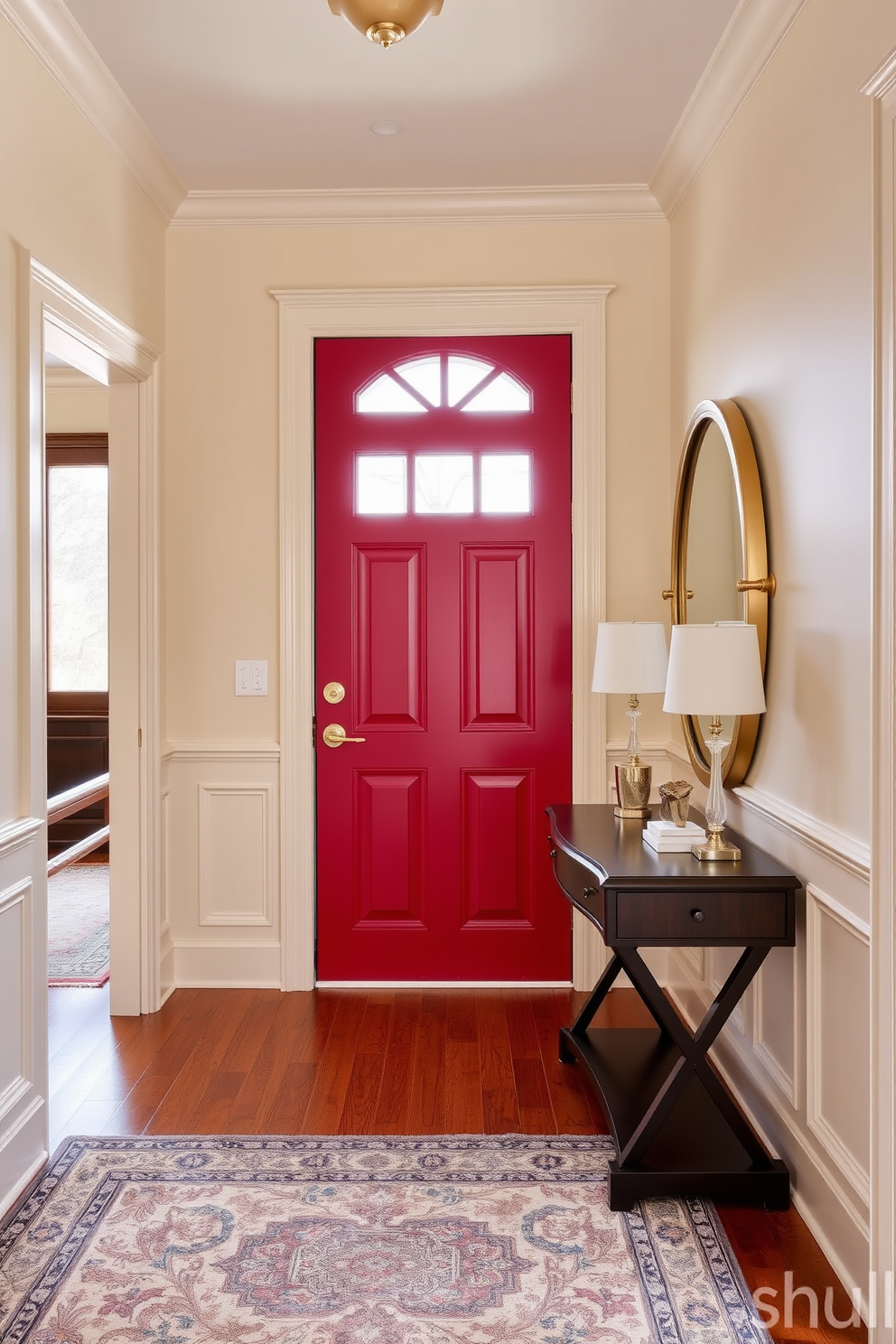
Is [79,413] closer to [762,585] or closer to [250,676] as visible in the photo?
[250,676]

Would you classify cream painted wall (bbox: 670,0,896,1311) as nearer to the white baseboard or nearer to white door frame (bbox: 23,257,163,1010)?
the white baseboard

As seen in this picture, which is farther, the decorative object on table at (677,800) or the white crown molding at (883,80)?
the decorative object on table at (677,800)

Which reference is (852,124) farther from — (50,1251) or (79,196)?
(50,1251)

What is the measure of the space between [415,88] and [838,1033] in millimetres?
2693

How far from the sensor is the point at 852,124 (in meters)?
1.96

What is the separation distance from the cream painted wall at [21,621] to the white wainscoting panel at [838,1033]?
72.4 inches

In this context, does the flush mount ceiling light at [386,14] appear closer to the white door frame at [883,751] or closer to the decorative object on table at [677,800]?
the white door frame at [883,751]

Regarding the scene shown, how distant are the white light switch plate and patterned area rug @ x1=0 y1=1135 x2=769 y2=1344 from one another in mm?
1568

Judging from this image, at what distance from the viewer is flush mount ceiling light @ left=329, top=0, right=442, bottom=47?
191 cm

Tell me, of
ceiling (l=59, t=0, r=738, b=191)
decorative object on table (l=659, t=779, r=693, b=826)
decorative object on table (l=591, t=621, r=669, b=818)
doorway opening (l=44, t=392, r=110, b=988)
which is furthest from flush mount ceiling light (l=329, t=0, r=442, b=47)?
doorway opening (l=44, t=392, r=110, b=988)

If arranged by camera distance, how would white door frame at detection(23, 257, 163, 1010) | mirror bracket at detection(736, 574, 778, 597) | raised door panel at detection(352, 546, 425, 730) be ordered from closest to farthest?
mirror bracket at detection(736, 574, 778, 597)
white door frame at detection(23, 257, 163, 1010)
raised door panel at detection(352, 546, 425, 730)

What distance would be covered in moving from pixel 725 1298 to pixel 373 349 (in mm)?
3033

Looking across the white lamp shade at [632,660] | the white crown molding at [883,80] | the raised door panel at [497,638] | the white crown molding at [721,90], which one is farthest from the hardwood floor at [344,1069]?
the white crown molding at [721,90]

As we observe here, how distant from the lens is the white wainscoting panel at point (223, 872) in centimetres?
365
